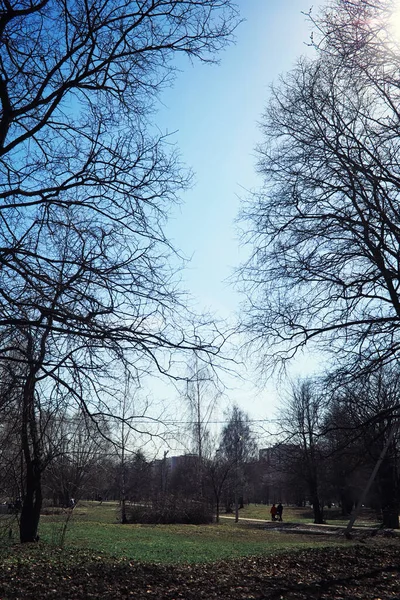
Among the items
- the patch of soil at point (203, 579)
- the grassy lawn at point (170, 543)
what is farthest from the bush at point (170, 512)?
the patch of soil at point (203, 579)

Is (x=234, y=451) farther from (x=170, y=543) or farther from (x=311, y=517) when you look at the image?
(x=170, y=543)

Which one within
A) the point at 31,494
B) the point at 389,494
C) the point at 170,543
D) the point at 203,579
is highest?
the point at 31,494

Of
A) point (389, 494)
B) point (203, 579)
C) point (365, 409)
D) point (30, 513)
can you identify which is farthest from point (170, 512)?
point (203, 579)

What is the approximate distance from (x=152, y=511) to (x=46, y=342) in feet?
108

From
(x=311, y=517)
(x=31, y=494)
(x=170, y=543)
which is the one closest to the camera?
(x=31, y=494)

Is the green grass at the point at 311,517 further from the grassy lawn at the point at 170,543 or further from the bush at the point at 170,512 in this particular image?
the grassy lawn at the point at 170,543

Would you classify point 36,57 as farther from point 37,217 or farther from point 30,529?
point 30,529

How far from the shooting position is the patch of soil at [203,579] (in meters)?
7.48

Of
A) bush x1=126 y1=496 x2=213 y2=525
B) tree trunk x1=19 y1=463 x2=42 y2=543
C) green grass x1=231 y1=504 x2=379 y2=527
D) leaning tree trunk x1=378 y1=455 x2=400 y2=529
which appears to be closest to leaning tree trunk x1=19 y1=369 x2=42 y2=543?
tree trunk x1=19 y1=463 x2=42 y2=543

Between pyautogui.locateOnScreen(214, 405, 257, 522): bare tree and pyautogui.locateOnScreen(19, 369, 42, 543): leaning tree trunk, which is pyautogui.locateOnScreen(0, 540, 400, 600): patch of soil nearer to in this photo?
pyautogui.locateOnScreen(19, 369, 42, 543): leaning tree trunk

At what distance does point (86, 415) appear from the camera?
23.2 ft

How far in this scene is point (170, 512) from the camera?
3691cm

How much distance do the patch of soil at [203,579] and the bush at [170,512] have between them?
1038 inches

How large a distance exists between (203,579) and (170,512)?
29786mm
